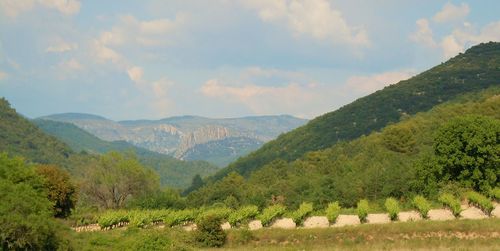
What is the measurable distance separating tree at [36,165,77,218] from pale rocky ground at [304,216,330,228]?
35169 mm

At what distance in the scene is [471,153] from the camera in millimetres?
55562

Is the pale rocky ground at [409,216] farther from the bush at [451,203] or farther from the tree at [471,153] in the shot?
the tree at [471,153]

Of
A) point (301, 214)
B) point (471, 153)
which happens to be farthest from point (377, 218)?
point (471, 153)

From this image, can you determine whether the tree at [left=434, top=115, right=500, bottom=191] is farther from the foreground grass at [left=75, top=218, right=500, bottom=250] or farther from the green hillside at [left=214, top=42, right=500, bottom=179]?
the green hillside at [left=214, top=42, right=500, bottom=179]

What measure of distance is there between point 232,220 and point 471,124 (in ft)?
90.1

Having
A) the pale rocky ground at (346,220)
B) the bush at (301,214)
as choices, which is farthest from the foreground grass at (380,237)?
the bush at (301,214)

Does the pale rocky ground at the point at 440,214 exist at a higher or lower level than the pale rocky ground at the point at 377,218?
higher

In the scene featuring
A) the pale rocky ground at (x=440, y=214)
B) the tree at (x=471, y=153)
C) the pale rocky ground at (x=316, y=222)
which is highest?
the tree at (x=471, y=153)

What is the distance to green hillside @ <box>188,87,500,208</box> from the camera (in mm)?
65794

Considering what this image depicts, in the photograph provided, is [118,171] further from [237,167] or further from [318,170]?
[237,167]

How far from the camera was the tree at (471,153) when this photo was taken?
54.6m

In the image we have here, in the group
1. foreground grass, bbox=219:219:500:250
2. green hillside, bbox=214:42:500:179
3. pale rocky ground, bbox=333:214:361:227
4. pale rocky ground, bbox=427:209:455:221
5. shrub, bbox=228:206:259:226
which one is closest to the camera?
foreground grass, bbox=219:219:500:250

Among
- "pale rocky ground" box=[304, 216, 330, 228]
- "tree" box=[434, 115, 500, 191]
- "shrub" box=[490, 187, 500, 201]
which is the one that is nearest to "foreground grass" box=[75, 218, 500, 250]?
"pale rocky ground" box=[304, 216, 330, 228]

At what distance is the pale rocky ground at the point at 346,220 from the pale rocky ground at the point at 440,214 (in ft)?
22.2
